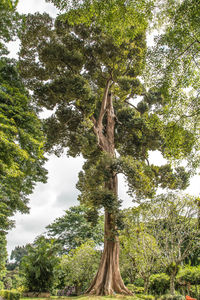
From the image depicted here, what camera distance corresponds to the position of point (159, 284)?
1184cm

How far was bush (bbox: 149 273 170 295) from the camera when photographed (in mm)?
11469

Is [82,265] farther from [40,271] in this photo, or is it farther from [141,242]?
[40,271]

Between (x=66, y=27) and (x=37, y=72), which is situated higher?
(x=66, y=27)

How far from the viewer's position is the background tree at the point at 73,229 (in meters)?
22.0

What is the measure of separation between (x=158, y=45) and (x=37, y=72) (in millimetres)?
7297

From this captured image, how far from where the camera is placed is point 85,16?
507 cm

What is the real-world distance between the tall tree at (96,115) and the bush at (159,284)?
165 inches

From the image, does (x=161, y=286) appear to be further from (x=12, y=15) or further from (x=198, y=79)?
(x=12, y=15)

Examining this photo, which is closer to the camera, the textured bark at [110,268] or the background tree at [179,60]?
the background tree at [179,60]

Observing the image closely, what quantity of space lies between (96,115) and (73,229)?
14948 mm

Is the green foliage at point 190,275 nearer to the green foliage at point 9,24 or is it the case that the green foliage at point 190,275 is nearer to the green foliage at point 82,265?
the green foliage at point 82,265

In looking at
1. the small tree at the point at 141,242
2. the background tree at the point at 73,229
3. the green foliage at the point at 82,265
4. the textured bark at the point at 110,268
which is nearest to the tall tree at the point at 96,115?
the textured bark at the point at 110,268

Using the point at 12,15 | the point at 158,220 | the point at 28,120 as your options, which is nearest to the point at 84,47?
the point at 12,15

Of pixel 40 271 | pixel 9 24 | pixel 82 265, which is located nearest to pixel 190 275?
pixel 82 265
